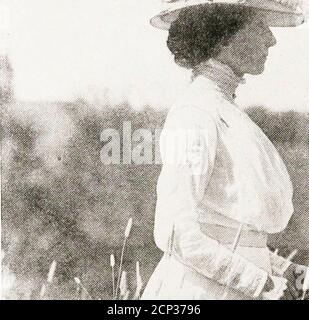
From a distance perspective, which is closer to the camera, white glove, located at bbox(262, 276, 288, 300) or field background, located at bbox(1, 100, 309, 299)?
white glove, located at bbox(262, 276, 288, 300)

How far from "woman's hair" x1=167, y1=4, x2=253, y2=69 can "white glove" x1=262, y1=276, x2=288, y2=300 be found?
1.01m

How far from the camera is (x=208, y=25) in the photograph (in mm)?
3576

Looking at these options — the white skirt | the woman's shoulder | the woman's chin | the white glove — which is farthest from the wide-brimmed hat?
the white glove

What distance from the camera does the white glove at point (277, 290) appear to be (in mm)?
3412

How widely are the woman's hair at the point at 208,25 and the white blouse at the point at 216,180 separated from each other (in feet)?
0.26

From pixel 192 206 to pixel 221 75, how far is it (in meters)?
0.59

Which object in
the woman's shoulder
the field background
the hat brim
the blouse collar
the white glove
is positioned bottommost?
the white glove

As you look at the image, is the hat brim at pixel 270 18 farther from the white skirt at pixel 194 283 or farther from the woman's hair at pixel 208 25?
the white skirt at pixel 194 283

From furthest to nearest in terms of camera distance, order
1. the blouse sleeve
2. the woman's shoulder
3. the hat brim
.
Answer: the hat brim → the woman's shoulder → the blouse sleeve

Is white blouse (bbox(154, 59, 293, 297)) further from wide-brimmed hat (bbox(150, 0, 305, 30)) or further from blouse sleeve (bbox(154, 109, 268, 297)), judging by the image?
wide-brimmed hat (bbox(150, 0, 305, 30))

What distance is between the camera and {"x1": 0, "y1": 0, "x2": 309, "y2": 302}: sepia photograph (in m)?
3.53

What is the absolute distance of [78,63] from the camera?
3.64 m
